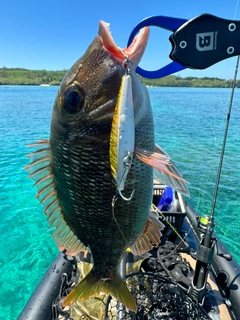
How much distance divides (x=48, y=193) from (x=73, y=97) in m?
0.63

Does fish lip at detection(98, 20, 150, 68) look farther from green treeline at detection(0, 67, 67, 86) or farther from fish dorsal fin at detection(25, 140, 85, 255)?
green treeline at detection(0, 67, 67, 86)

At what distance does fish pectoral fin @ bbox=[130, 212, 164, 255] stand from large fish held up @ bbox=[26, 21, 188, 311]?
7 centimetres

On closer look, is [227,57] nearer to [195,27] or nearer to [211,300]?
[195,27]

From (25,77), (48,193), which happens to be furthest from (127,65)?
(25,77)

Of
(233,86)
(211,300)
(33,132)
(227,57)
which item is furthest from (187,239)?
(33,132)

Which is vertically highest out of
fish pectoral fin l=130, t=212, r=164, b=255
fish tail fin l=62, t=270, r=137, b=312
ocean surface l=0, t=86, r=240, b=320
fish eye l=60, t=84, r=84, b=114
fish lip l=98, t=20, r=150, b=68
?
fish lip l=98, t=20, r=150, b=68

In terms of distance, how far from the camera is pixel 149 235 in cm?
173

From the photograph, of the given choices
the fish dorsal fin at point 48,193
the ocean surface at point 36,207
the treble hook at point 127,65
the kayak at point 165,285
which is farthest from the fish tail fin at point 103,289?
the treble hook at point 127,65

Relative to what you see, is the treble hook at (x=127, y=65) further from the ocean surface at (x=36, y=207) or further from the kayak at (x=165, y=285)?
the kayak at (x=165, y=285)

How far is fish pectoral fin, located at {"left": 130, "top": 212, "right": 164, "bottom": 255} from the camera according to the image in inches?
67.7

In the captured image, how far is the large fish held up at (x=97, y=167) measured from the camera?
1239 millimetres

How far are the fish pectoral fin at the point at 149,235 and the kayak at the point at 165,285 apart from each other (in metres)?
0.77

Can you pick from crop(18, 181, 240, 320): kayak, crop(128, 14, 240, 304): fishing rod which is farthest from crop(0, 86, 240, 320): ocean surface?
crop(18, 181, 240, 320): kayak

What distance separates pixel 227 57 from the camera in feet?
4.49
